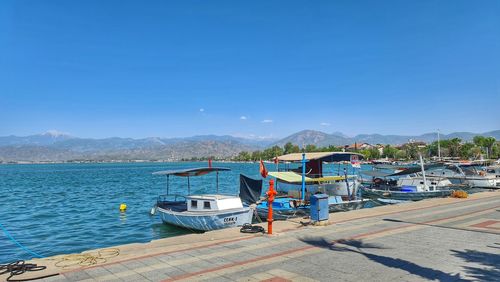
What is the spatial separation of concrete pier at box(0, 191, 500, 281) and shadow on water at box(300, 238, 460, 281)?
0.02 m

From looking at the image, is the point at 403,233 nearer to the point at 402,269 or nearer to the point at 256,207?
the point at 402,269

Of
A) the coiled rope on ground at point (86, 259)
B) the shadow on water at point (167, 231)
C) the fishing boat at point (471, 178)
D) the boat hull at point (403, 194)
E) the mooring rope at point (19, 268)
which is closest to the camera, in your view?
the mooring rope at point (19, 268)

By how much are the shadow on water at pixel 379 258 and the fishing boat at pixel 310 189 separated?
36.1ft

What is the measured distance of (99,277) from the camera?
8828 mm

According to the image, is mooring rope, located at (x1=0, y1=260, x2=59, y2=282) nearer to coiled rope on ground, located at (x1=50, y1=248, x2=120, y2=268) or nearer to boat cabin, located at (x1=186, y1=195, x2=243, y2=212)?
coiled rope on ground, located at (x1=50, y1=248, x2=120, y2=268)

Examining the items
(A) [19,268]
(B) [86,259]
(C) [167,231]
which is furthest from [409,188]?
(A) [19,268]

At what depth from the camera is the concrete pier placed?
8.93 meters

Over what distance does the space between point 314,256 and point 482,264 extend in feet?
14.8

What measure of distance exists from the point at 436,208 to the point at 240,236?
45.5 ft

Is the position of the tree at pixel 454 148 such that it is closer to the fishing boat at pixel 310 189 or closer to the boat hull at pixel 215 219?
the fishing boat at pixel 310 189

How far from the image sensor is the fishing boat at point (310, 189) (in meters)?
24.5

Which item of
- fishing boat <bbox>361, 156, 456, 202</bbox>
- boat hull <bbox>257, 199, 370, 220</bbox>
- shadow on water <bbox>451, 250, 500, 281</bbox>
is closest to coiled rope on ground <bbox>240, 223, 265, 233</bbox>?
shadow on water <bbox>451, 250, 500, 281</bbox>

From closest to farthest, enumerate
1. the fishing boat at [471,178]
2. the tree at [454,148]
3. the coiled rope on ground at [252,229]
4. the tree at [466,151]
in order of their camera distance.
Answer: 1. the coiled rope on ground at [252,229]
2. the fishing boat at [471,178]
3. the tree at [466,151]
4. the tree at [454,148]

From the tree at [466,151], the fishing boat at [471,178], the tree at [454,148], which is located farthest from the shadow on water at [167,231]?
the tree at [454,148]
